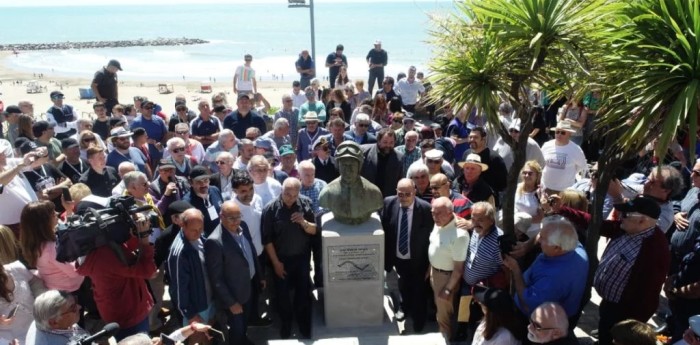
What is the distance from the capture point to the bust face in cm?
539

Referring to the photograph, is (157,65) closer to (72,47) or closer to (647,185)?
(72,47)

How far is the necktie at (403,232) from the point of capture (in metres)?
5.64

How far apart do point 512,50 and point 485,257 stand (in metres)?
1.76

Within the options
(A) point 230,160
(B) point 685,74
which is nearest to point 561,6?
(B) point 685,74

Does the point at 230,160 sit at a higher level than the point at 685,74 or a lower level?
lower

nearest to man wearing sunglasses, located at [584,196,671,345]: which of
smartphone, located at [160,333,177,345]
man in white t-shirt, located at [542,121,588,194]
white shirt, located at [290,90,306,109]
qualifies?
man in white t-shirt, located at [542,121,588,194]

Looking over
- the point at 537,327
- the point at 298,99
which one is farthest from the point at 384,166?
the point at 298,99

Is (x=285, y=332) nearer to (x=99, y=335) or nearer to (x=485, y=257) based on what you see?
(x=485, y=257)

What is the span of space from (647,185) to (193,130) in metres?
6.77

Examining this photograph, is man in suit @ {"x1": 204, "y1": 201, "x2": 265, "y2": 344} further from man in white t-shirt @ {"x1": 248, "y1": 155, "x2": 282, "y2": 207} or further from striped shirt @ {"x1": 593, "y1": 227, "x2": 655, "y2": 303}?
striped shirt @ {"x1": 593, "y1": 227, "x2": 655, "y2": 303}

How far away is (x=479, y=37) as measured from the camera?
4.46 m

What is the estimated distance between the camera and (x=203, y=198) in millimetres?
5891

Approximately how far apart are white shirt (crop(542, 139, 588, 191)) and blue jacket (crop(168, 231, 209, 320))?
176 inches

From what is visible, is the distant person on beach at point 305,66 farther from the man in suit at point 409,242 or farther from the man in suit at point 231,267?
the man in suit at point 231,267
